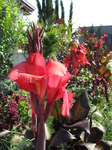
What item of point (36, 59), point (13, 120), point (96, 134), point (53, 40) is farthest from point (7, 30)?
point (36, 59)

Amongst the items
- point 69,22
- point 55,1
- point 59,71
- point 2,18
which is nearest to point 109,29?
point 55,1

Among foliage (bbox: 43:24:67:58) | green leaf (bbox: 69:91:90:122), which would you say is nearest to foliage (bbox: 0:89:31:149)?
green leaf (bbox: 69:91:90:122)

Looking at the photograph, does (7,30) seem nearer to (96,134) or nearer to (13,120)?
(13,120)

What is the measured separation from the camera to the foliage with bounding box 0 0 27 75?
2.79 meters

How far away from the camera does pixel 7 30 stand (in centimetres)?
280

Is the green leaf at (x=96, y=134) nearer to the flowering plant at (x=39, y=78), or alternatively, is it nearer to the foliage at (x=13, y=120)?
the foliage at (x=13, y=120)

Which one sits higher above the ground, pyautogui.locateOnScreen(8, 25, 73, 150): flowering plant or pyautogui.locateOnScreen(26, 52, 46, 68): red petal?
pyautogui.locateOnScreen(26, 52, 46, 68): red petal

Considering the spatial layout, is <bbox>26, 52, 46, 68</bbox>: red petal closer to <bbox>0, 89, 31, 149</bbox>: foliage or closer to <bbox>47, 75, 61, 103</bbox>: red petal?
<bbox>47, 75, 61, 103</bbox>: red petal

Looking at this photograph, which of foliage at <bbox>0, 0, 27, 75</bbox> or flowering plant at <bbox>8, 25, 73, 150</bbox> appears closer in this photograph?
flowering plant at <bbox>8, 25, 73, 150</bbox>

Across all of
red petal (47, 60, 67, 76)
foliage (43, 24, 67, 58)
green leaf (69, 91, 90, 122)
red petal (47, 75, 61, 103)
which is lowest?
green leaf (69, 91, 90, 122)

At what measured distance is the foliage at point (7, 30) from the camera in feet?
9.14

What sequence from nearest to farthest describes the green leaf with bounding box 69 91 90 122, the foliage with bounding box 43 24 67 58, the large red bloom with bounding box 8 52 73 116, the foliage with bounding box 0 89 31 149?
the large red bloom with bounding box 8 52 73 116, the green leaf with bounding box 69 91 90 122, the foliage with bounding box 0 89 31 149, the foliage with bounding box 43 24 67 58

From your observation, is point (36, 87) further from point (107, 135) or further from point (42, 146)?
point (107, 135)

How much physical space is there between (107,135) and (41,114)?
1374 mm
